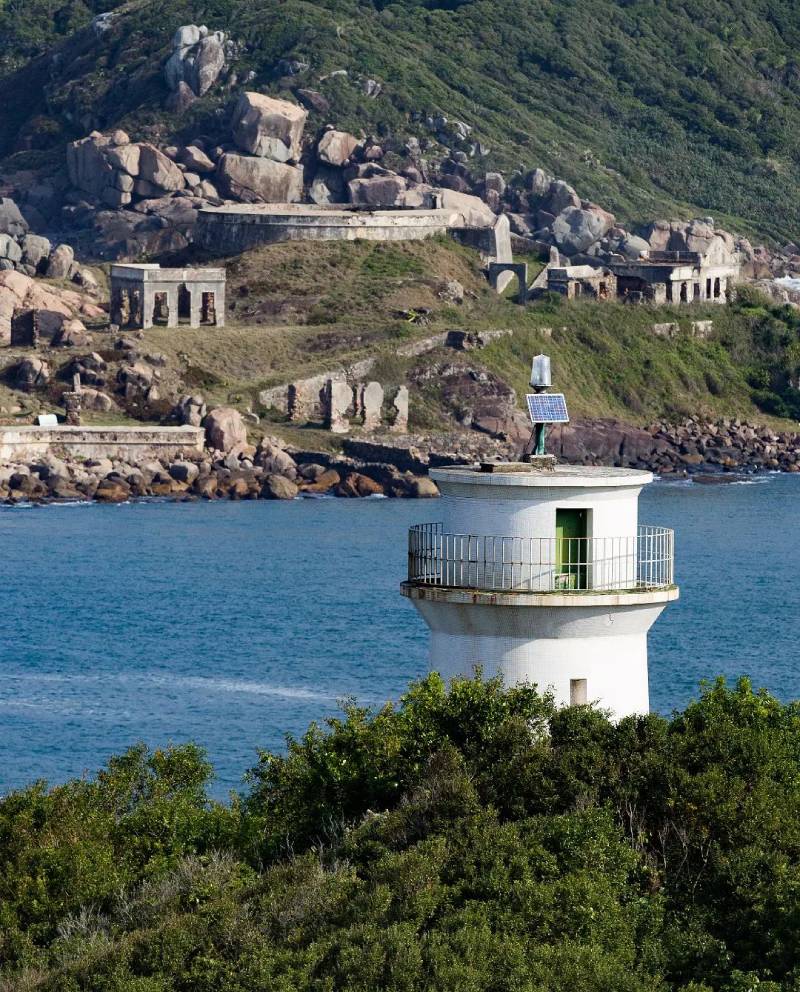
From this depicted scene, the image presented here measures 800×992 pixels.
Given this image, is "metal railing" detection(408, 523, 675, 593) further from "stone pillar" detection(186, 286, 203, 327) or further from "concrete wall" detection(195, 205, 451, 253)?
"concrete wall" detection(195, 205, 451, 253)

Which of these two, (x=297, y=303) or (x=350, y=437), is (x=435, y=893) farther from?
(x=297, y=303)

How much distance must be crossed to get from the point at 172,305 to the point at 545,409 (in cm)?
10176

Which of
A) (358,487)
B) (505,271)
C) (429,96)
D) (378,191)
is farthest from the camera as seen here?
(429,96)

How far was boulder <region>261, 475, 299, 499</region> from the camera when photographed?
101 m

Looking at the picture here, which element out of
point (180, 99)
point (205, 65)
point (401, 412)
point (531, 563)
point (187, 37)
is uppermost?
point (187, 37)

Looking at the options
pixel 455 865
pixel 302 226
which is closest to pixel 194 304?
pixel 302 226

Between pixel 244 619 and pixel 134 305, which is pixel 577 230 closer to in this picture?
pixel 134 305

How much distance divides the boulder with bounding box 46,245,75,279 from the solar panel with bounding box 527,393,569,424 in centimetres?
11115

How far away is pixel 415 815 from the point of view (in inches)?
747

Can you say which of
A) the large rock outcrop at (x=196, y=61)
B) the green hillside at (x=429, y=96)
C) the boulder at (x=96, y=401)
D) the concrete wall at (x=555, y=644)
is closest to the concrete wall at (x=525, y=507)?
the concrete wall at (x=555, y=644)

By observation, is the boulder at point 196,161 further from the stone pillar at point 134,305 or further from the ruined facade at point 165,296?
the stone pillar at point 134,305

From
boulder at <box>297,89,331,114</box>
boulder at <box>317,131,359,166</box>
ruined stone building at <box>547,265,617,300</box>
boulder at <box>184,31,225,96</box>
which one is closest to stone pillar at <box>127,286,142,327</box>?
ruined stone building at <box>547,265,617,300</box>

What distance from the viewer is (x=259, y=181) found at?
14975 cm

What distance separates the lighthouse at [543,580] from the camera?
19.0 metres
